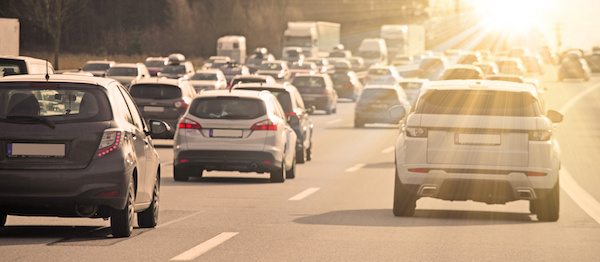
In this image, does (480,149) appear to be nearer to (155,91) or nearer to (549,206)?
(549,206)

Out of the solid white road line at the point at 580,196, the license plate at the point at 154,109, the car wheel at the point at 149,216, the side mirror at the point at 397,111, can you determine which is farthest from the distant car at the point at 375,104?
the car wheel at the point at 149,216

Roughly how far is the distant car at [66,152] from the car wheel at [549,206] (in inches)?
196

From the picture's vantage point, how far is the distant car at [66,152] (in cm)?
999

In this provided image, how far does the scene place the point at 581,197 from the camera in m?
17.8

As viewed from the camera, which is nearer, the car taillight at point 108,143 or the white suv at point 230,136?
the car taillight at point 108,143

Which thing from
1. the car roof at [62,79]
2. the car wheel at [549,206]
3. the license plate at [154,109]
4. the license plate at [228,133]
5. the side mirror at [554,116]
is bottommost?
the car wheel at [549,206]

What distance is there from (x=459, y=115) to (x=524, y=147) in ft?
2.54

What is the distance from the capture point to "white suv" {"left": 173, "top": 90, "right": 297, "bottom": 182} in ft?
60.7

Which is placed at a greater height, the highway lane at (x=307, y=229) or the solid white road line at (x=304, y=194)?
the highway lane at (x=307, y=229)

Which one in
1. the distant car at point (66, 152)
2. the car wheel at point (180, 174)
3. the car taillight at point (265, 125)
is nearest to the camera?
the distant car at point (66, 152)

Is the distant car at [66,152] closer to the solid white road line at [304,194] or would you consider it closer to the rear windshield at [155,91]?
the solid white road line at [304,194]

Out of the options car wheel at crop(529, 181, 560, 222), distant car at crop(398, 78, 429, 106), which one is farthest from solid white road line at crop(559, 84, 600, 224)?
distant car at crop(398, 78, 429, 106)

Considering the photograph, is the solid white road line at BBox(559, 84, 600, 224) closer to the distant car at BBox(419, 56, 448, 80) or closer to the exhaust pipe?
the exhaust pipe

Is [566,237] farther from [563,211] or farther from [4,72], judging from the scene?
[4,72]
